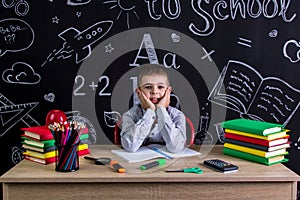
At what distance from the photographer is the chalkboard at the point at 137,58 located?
2.22m

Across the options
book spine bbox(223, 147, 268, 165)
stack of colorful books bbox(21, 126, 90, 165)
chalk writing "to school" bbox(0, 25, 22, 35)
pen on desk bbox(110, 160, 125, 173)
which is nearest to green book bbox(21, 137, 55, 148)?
stack of colorful books bbox(21, 126, 90, 165)

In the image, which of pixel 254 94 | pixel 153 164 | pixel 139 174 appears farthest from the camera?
pixel 254 94

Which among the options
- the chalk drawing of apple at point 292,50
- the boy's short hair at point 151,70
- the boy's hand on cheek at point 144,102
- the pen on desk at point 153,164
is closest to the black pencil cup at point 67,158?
the pen on desk at point 153,164

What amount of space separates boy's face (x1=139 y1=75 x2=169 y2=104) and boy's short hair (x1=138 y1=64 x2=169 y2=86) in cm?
2

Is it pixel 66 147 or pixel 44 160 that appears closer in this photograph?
pixel 66 147

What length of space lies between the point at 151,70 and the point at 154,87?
0.13m

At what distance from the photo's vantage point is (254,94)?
2.28 m

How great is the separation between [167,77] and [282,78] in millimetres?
673

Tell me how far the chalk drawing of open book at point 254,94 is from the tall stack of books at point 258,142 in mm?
335

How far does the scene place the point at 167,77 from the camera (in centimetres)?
221

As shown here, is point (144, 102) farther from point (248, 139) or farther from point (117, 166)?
point (248, 139)

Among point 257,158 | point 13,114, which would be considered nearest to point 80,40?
point 13,114

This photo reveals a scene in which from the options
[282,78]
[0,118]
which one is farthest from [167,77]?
[0,118]

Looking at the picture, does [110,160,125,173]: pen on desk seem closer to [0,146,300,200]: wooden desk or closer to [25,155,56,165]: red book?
[0,146,300,200]: wooden desk
